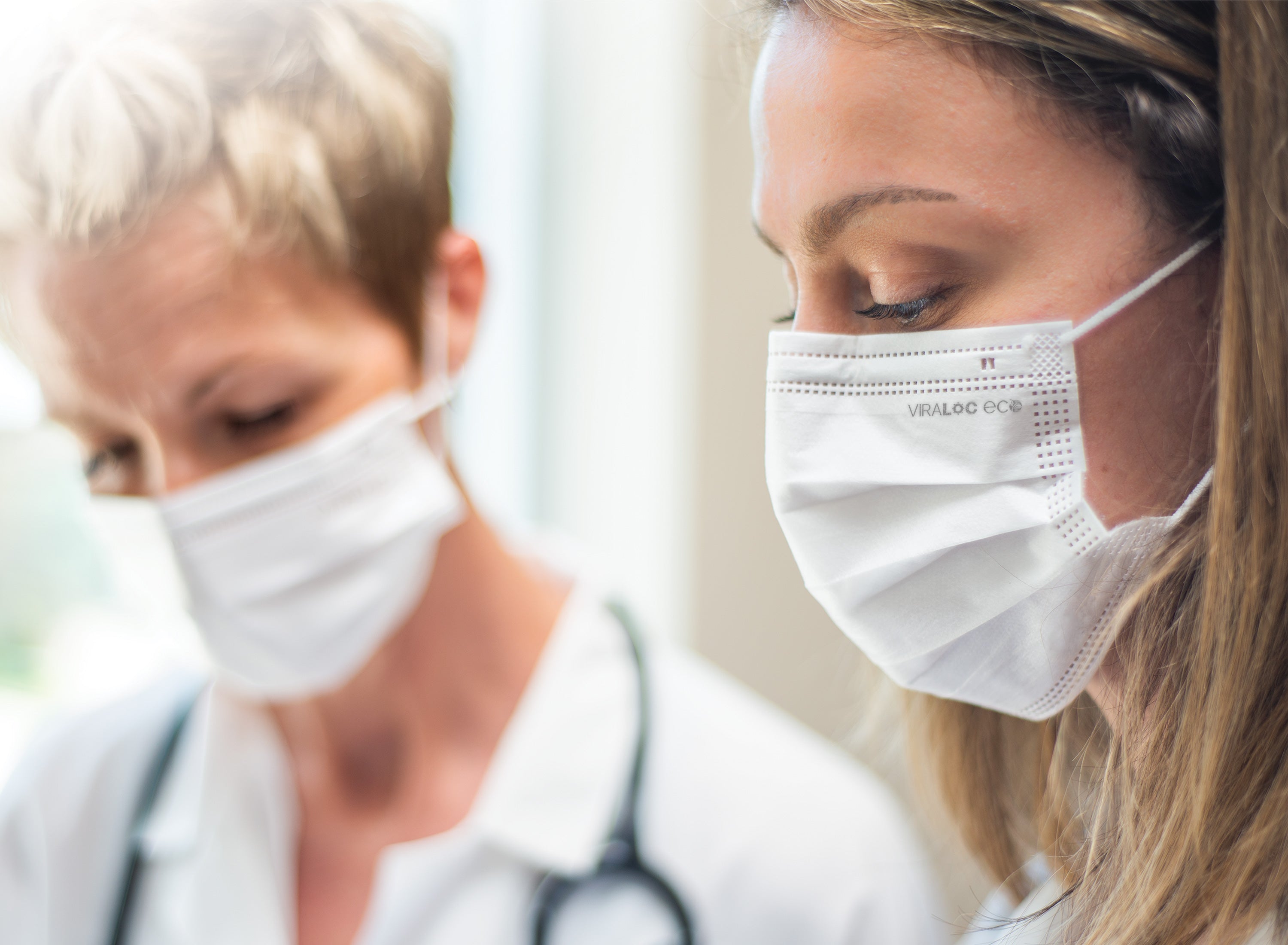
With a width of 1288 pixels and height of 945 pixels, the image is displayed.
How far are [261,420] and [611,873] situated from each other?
A: 51cm

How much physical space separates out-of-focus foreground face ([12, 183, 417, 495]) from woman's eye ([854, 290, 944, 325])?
0.48 m

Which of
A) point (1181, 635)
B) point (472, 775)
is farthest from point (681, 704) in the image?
point (1181, 635)

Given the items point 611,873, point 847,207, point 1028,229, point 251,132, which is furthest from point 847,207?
point 611,873

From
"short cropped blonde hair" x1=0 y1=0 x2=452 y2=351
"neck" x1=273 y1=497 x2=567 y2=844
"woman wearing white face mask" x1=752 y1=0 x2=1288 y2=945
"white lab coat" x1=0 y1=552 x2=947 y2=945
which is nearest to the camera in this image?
"woman wearing white face mask" x1=752 y1=0 x2=1288 y2=945

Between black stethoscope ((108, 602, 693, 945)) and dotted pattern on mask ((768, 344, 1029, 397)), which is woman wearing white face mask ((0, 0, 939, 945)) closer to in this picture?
black stethoscope ((108, 602, 693, 945))

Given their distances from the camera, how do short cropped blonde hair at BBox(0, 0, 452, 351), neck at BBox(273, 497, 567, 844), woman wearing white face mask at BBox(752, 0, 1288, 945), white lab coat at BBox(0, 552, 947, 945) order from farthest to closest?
neck at BBox(273, 497, 567, 844), white lab coat at BBox(0, 552, 947, 945), short cropped blonde hair at BBox(0, 0, 452, 351), woman wearing white face mask at BBox(752, 0, 1288, 945)

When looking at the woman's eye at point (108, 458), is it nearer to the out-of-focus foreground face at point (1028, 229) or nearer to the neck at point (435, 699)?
the neck at point (435, 699)

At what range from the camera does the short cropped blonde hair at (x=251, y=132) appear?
2.54 ft

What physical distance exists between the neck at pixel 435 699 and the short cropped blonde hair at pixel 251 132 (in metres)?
0.27

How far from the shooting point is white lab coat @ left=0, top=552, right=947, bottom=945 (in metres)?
0.90

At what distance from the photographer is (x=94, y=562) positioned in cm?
132

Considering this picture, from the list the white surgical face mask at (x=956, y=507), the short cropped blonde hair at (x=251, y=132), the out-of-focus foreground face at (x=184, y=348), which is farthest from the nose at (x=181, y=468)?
the white surgical face mask at (x=956, y=507)

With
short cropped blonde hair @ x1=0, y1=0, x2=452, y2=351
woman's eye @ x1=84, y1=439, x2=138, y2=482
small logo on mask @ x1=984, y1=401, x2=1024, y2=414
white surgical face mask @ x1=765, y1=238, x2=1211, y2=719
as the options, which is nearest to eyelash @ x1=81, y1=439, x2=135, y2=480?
woman's eye @ x1=84, y1=439, x2=138, y2=482

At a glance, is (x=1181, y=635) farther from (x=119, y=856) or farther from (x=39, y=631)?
(x=39, y=631)
